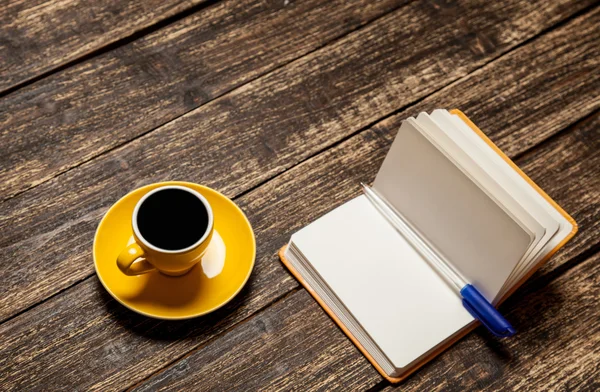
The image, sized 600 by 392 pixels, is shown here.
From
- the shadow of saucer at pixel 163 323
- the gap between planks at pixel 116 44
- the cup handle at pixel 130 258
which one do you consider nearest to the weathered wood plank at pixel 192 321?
the shadow of saucer at pixel 163 323

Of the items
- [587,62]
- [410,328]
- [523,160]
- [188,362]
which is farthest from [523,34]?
[188,362]

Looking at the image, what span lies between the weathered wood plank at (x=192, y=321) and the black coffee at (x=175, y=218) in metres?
0.14

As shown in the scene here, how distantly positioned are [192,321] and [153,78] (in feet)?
1.32

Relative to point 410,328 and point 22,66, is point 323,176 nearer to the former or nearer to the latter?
point 410,328

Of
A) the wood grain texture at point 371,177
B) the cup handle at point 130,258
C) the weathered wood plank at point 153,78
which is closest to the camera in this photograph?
the cup handle at point 130,258

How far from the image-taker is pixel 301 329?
995 millimetres

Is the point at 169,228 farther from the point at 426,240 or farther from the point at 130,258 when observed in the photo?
the point at 426,240

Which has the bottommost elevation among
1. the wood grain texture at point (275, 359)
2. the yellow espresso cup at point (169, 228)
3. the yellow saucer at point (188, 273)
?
the wood grain texture at point (275, 359)

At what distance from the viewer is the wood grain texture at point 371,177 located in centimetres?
99

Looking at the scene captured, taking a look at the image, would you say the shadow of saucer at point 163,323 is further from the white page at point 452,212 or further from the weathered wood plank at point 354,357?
the white page at point 452,212

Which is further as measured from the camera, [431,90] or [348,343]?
[431,90]

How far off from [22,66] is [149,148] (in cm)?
25

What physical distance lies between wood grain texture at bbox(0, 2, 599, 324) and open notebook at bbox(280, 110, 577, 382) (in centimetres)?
16

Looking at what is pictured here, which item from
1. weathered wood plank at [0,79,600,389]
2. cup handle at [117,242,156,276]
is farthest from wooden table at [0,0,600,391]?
cup handle at [117,242,156,276]
